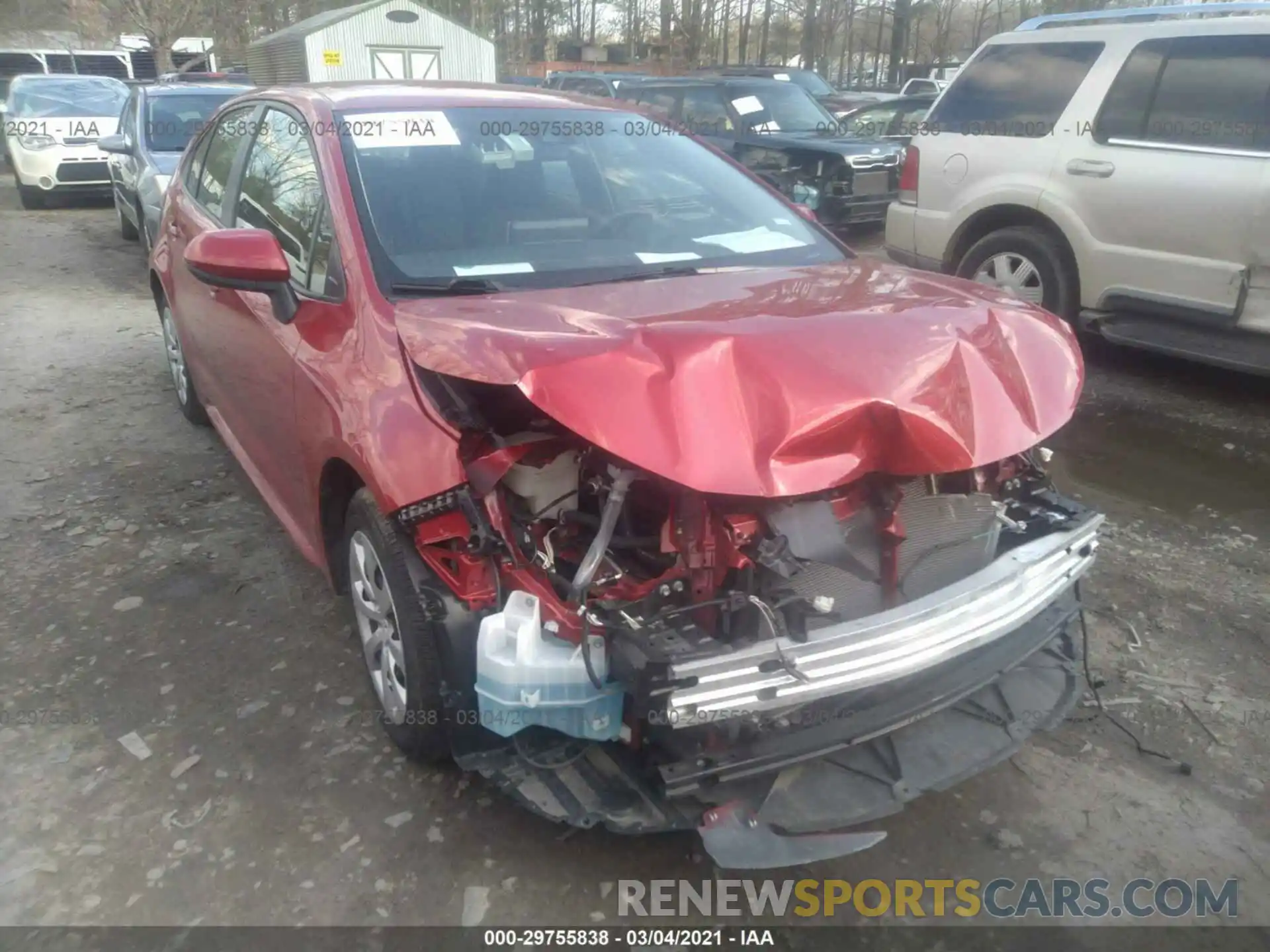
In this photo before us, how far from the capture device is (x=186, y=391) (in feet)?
16.9

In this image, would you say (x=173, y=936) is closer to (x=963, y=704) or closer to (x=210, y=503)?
(x=963, y=704)

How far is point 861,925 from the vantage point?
2.33 metres

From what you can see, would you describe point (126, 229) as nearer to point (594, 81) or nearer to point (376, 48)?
point (594, 81)

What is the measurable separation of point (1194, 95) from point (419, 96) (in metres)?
4.32

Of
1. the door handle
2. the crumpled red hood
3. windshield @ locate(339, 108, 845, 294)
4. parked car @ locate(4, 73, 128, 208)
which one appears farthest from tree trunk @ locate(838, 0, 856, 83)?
the crumpled red hood

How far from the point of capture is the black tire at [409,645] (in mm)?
2430

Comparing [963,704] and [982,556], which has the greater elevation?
[982,556]

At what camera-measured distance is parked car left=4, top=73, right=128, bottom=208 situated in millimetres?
12547

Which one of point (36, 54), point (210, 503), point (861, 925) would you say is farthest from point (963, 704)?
point (36, 54)

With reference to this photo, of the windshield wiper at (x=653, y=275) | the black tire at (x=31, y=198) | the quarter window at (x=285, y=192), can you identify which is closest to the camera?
the windshield wiper at (x=653, y=275)

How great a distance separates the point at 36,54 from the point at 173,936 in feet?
86.6

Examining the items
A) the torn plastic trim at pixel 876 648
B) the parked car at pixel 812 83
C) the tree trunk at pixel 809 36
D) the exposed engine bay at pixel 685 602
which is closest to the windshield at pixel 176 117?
the exposed engine bay at pixel 685 602

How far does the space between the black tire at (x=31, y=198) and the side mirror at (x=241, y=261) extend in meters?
12.2

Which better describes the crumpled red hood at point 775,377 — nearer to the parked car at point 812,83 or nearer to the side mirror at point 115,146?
the side mirror at point 115,146
